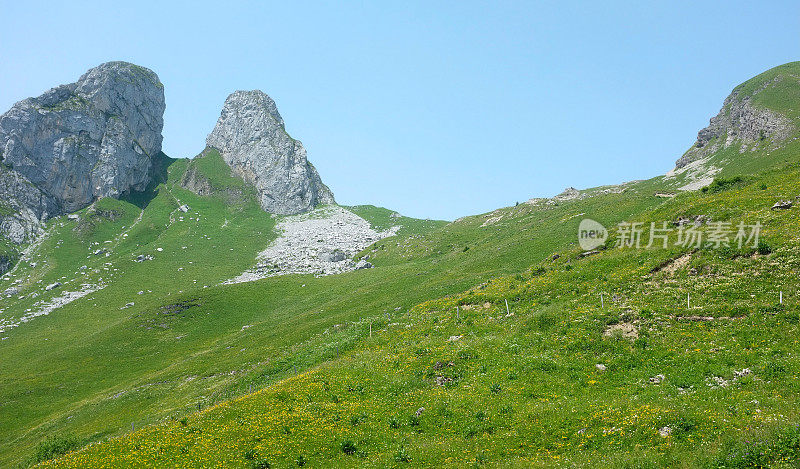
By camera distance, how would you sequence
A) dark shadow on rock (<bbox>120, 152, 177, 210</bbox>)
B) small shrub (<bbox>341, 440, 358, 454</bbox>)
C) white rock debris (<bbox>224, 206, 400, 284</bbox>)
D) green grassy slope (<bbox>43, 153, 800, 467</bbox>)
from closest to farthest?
1. green grassy slope (<bbox>43, 153, 800, 467</bbox>)
2. small shrub (<bbox>341, 440, 358, 454</bbox>)
3. white rock debris (<bbox>224, 206, 400, 284</bbox>)
4. dark shadow on rock (<bbox>120, 152, 177, 210</bbox>)

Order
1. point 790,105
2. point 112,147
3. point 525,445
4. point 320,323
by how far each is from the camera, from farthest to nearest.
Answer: point 112,147 < point 790,105 < point 320,323 < point 525,445

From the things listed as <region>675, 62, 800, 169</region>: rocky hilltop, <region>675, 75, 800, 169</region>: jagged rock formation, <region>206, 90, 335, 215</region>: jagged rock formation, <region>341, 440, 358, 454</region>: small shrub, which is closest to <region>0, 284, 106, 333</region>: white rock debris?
<region>206, 90, 335, 215</region>: jagged rock formation

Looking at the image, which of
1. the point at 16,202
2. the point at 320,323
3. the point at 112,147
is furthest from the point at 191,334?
the point at 112,147

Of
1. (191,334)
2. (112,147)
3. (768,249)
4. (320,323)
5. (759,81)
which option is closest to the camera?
(768,249)

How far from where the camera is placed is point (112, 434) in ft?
127

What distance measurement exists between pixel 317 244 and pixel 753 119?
14370 centimetres

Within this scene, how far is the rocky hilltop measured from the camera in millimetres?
114244

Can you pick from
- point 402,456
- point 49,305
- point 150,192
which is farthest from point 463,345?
point 150,192

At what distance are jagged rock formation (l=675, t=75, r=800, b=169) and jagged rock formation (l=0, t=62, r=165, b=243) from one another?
732 feet

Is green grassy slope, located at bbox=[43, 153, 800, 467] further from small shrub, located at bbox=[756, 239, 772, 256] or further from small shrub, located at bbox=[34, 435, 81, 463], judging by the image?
small shrub, located at bbox=[34, 435, 81, 463]

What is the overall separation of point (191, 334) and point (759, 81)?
637 feet

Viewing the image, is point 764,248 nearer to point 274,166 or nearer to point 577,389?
point 577,389

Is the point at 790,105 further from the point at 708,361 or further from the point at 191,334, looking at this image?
the point at 191,334

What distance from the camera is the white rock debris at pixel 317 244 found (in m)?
114
